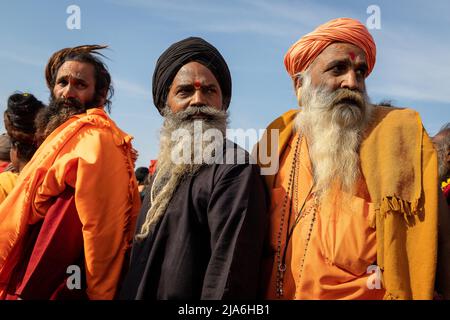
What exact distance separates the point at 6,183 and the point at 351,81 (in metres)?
2.87

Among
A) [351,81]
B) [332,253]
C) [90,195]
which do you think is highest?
[351,81]

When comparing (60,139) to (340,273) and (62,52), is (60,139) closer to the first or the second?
(62,52)

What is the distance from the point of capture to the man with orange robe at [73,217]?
3.02 metres

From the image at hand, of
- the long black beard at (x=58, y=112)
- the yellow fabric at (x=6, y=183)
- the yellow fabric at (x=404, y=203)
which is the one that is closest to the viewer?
the yellow fabric at (x=404, y=203)

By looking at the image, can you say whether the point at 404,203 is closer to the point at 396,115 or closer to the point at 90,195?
the point at 396,115

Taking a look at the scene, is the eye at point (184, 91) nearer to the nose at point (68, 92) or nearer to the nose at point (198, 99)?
the nose at point (198, 99)

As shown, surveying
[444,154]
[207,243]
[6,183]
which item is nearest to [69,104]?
[6,183]

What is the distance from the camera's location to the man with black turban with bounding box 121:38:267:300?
256 centimetres

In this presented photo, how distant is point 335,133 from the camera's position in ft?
10.3

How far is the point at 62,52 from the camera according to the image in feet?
13.6

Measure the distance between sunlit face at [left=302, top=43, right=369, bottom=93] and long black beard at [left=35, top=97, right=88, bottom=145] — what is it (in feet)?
5.90

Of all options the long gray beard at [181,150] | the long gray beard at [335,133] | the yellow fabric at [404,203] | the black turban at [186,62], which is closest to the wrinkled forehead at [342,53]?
the long gray beard at [335,133]

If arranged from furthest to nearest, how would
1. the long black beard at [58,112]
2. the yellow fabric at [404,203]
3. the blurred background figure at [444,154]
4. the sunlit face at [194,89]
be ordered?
the blurred background figure at [444,154] → the long black beard at [58,112] → the sunlit face at [194,89] → the yellow fabric at [404,203]
